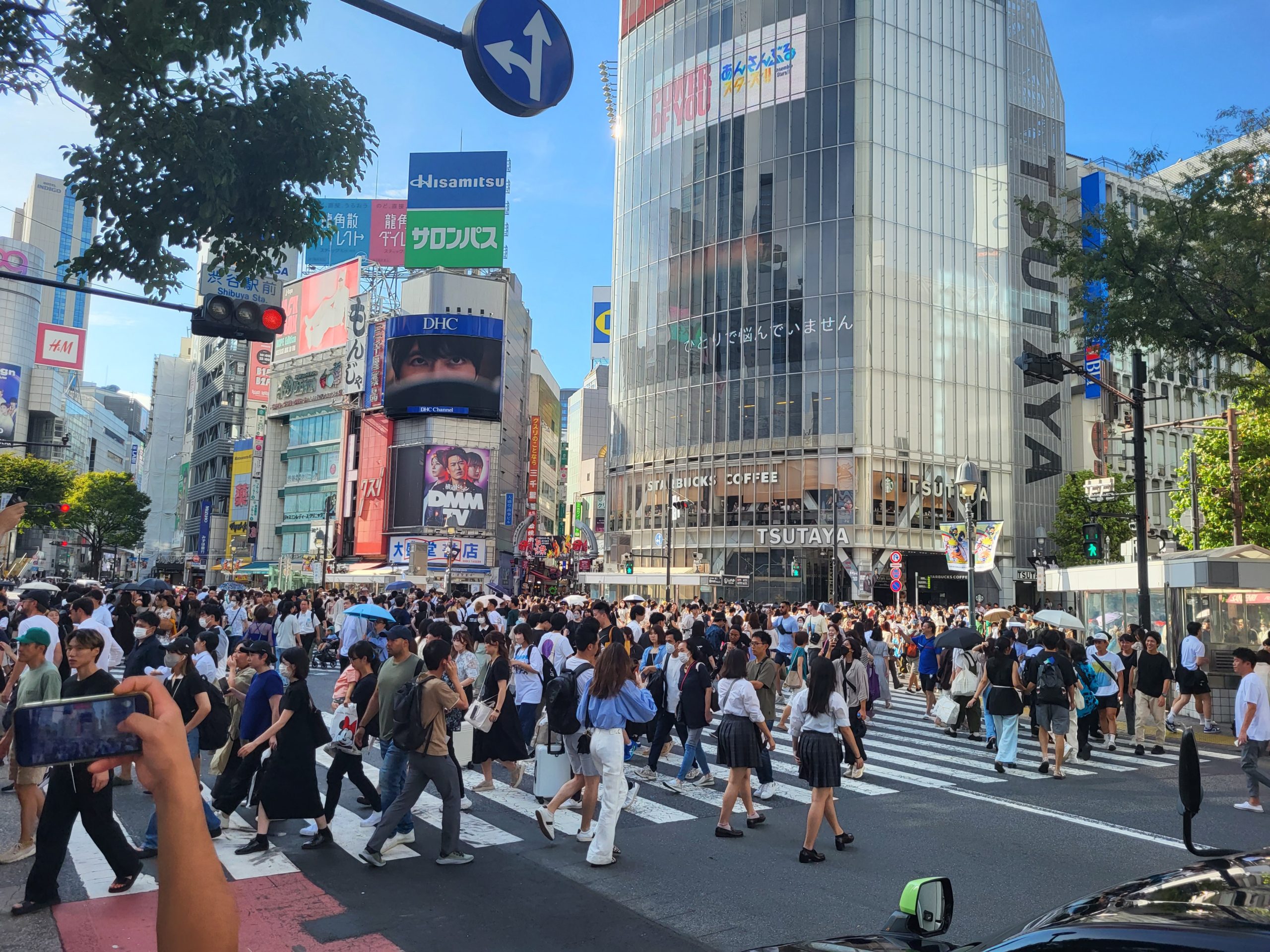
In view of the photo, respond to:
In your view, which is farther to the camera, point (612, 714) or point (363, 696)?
point (363, 696)

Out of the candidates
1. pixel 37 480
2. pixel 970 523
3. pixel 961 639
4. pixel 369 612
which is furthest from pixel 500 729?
pixel 37 480

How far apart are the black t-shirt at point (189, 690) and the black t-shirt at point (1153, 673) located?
44.1ft

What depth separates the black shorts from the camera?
615 inches

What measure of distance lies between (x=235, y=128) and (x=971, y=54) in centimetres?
6581

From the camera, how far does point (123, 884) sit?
260 inches

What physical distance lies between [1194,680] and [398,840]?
46.1 feet

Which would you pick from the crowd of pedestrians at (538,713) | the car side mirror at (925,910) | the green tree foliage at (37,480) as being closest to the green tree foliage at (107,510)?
the green tree foliage at (37,480)

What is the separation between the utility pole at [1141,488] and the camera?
17578 mm

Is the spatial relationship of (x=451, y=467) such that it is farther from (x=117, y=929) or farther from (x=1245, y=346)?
(x=117, y=929)

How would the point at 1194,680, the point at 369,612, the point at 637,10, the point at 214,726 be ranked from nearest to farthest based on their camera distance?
the point at 214,726, the point at 369,612, the point at 1194,680, the point at 637,10

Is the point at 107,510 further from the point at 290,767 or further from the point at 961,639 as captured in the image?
the point at 290,767

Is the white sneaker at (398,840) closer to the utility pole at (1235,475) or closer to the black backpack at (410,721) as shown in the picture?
the black backpack at (410,721)

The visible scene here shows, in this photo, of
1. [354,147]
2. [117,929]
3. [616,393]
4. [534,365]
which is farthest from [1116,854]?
[534,365]

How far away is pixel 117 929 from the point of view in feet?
19.3
